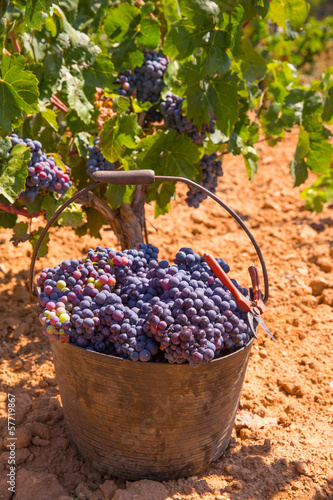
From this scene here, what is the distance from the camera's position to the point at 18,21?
7.67 ft

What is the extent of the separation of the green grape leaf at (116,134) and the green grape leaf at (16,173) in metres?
0.35

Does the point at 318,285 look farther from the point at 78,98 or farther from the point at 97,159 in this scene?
the point at 78,98

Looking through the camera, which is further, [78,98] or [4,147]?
[78,98]

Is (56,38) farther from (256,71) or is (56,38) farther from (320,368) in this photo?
(320,368)

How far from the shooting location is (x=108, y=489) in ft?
5.69

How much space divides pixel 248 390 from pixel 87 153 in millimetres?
1416

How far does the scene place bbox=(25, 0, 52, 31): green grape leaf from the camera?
189 centimetres

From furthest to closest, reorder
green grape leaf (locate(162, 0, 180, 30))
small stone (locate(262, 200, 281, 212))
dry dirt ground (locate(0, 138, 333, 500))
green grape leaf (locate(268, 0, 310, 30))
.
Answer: small stone (locate(262, 200, 281, 212)), green grape leaf (locate(162, 0, 180, 30)), green grape leaf (locate(268, 0, 310, 30)), dry dirt ground (locate(0, 138, 333, 500))

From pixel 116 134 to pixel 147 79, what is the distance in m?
0.47

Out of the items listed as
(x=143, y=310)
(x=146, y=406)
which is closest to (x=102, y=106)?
(x=143, y=310)

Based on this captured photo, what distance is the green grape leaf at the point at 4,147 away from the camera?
2033mm

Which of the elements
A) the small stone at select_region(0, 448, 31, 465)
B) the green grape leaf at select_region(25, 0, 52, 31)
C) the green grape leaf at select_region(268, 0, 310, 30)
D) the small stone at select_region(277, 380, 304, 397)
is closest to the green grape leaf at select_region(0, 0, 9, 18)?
the green grape leaf at select_region(25, 0, 52, 31)

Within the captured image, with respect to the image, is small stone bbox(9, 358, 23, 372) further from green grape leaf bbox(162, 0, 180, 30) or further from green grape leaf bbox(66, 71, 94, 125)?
green grape leaf bbox(162, 0, 180, 30)

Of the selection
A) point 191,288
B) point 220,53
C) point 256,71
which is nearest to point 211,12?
point 220,53
